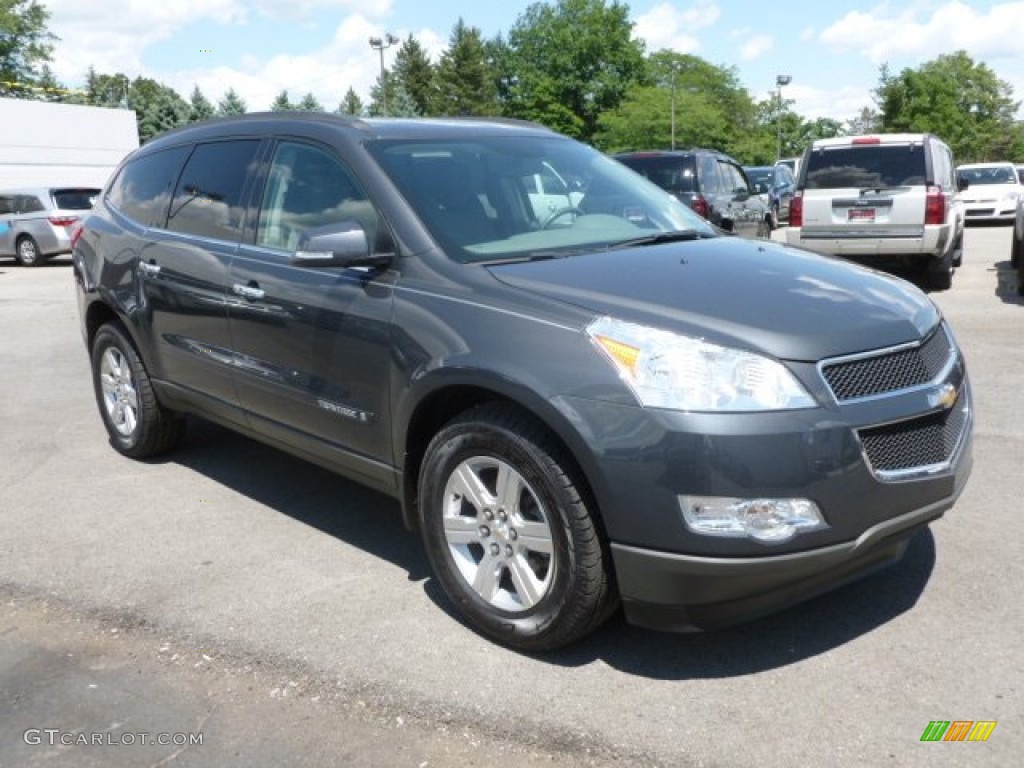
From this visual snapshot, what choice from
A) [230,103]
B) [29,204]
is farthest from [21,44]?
[29,204]

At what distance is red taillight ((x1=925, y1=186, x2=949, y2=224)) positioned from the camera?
454 inches

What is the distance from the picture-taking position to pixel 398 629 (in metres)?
3.62

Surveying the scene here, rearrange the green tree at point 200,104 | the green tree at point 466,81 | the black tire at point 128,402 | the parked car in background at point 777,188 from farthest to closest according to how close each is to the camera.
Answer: the green tree at point 466,81
the green tree at point 200,104
the parked car in background at point 777,188
the black tire at point 128,402

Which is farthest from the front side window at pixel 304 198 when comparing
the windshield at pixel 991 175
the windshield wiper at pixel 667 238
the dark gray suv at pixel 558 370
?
the windshield at pixel 991 175

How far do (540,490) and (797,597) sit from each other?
34.2 inches

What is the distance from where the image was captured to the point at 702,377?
9.55 feet

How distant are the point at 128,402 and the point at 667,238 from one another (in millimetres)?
3355

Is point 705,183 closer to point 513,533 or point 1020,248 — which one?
point 1020,248

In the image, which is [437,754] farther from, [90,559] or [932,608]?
[90,559]

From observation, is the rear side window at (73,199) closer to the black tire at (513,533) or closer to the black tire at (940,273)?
the black tire at (940,273)

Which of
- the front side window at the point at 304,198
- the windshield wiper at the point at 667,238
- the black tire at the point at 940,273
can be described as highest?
the front side window at the point at 304,198

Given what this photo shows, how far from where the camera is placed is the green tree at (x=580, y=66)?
86.6 m

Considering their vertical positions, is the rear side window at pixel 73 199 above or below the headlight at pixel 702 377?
above

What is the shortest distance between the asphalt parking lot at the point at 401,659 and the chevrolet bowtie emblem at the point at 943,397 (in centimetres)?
82
